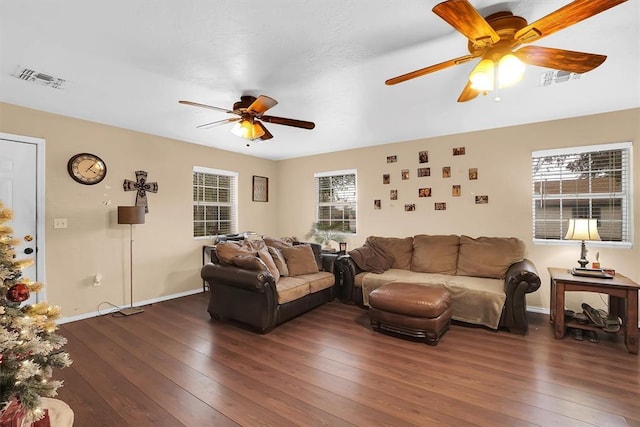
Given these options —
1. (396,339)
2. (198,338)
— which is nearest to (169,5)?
(198,338)

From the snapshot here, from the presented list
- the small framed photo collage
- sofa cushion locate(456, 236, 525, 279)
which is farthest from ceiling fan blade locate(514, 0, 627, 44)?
the small framed photo collage

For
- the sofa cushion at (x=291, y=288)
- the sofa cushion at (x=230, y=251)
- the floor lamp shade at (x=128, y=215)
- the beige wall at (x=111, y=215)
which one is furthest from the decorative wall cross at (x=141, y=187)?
the sofa cushion at (x=291, y=288)

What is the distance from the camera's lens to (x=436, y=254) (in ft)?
13.1

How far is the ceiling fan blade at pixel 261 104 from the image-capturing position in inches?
98.7

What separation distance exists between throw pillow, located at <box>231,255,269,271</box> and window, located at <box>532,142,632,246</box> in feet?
11.5

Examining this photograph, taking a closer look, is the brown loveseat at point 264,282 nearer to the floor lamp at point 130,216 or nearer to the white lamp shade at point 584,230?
the floor lamp at point 130,216

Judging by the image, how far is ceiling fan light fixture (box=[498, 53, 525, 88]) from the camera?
69.4 inches

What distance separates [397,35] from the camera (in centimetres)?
198

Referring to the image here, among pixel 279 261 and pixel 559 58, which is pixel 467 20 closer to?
pixel 559 58

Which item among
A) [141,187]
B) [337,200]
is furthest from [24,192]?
[337,200]

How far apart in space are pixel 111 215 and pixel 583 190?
19.6 ft

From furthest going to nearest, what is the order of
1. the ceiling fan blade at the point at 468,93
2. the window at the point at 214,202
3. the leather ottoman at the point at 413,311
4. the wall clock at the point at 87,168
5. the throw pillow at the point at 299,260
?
1. the window at the point at 214,202
2. the throw pillow at the point at 299,260
3. the wall clock at the point at 87,168
4. the leather ottoman at the point at 413,311
5. the ceiling fan blade at the point at 468,93

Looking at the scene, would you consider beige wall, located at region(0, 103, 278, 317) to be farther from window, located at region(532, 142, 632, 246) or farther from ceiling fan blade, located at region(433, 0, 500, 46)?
window, located at region(532, 142, 632, 246)

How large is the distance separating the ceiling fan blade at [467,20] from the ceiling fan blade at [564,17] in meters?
0.16
